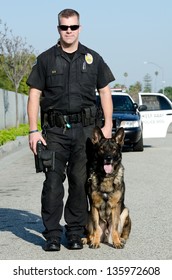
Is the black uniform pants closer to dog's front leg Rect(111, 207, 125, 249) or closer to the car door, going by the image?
dog's front leg Rect(111, 207, 125, 249)

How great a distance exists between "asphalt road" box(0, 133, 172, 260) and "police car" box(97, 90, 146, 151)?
103 inches

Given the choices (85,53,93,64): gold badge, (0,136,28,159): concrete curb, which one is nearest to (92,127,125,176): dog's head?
(85,53,93,64): gold badge

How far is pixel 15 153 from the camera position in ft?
71.1

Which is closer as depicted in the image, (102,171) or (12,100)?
(102,171)

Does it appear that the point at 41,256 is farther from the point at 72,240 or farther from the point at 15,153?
the point at 15,153

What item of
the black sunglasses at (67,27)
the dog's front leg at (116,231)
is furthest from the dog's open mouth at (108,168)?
the black sunglasses at (67,27)

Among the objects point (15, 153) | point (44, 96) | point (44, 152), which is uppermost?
point (44, 96)

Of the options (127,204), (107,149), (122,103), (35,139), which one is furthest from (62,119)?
(122,103)

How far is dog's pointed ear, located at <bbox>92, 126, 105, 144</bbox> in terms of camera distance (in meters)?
7.09

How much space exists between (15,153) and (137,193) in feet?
34.2

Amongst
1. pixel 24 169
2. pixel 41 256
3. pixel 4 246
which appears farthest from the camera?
pixel 24 169

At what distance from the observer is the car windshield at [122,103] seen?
70.6 ft

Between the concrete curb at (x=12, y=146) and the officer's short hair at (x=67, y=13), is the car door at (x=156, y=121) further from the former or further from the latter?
the officer's short hair at (x=67, y=13)
